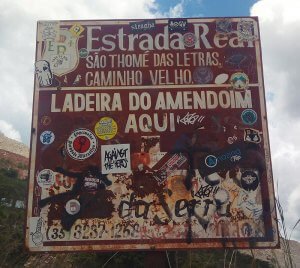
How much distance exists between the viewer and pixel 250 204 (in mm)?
4082

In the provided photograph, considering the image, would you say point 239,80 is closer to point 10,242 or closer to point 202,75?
point 202,75

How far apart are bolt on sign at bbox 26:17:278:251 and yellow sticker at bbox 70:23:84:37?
1 centimetres

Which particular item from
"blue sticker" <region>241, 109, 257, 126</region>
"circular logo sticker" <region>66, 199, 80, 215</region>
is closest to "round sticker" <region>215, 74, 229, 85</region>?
"blue sticker" <region>241, 109, 257, 126</region>

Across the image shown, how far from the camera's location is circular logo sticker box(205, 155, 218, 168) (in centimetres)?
420

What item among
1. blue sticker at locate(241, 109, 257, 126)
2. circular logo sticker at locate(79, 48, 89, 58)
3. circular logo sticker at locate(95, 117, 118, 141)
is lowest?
circular logo sticker at locate(95, 117, 118, 141)

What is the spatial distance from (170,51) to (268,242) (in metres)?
2.14

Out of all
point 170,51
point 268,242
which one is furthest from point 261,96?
point 268,242

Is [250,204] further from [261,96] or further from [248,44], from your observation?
[248,44]

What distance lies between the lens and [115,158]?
13.8 feet

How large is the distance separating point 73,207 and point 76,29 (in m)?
1.90

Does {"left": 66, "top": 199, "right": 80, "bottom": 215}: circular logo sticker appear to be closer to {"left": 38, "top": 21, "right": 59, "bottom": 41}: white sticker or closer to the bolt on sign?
the bolt on sign

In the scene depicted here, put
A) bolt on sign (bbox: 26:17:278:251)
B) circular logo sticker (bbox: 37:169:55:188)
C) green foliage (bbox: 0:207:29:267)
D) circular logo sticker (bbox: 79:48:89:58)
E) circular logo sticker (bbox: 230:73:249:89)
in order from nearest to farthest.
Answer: bolt on sign (bbox: 26:17:278:251), circular logo sticker (bbox: 37:169:55:188), green foliage (bbox: 0:207:29:267), circular logo sticker (bbox: 230:73:249:89), circular logo sticker (bbox: 79:48:89:58)

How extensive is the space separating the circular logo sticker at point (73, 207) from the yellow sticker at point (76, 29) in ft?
5.83

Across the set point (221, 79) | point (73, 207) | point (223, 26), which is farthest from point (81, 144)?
point (223, 26)
